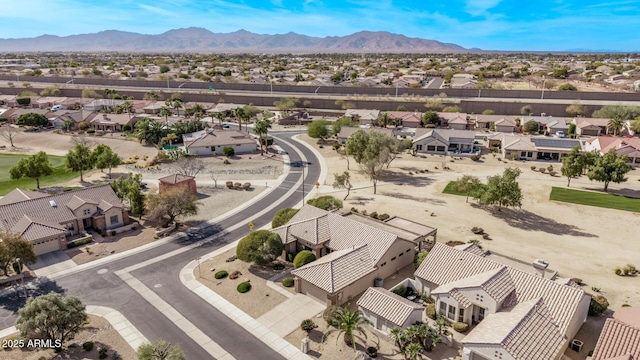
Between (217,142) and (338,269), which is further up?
(217,142)

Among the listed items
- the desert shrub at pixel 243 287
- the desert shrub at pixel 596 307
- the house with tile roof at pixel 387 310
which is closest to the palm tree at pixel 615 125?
the desert shrub at pixel 596 307

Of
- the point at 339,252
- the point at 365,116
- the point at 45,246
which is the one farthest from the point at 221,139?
the point at 339,252

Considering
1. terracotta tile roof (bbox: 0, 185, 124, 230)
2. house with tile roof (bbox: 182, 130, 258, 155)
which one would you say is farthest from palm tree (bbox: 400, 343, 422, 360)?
house with tile roof (bbox: 182, 130, 258, 155)

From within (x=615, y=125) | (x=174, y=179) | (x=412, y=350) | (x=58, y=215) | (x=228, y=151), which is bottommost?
(x=412, y=350)

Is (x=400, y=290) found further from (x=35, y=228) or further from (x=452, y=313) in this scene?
(x=35, y=228)

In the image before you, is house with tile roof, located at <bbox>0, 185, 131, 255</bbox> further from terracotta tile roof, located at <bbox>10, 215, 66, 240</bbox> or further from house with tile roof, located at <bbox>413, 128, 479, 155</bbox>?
house with tile roof, located at <bbox>413, 128, 479, 155</bbox>

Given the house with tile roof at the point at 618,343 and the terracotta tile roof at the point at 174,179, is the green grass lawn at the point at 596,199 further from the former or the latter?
the terracotta tile roof at the point at 174,179

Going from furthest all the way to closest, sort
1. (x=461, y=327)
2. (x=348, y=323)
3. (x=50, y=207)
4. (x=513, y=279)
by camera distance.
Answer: (x=50, y=207), (x=513, y=279), (x=461, y=327), (x=348, y=323)
